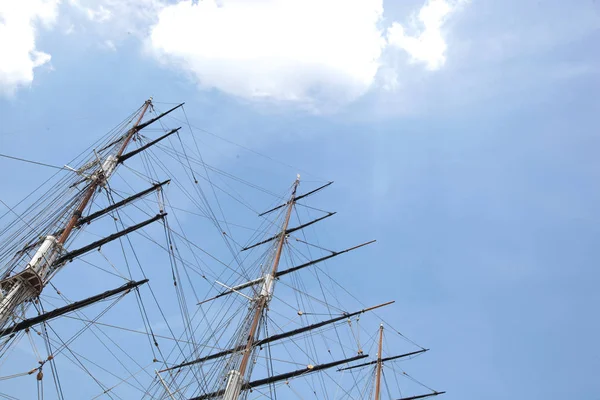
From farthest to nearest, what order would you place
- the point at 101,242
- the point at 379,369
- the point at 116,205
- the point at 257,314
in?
the point at 379,369 < the point at 257,314 < the point at 116,205 < the point at 101,242

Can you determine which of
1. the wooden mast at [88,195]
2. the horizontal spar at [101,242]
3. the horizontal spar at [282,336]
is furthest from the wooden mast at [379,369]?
the wooden mast at [88,195]

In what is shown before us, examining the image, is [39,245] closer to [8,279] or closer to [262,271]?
[8,279]

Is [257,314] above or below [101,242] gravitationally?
above

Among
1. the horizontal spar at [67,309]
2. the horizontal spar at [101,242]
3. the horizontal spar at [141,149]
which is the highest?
the horizontal spar at [141,149]

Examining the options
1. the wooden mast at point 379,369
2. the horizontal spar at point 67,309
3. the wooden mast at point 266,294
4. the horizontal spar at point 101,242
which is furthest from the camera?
the wooden mast at point 379,369

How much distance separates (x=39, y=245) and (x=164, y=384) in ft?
25.5

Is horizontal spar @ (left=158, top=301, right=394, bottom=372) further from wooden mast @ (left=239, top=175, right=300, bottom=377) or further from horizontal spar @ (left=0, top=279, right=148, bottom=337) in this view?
horizontal spar @ (left=0, top=279, right=148, bottom=337)

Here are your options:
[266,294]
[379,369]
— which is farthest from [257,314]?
[379,369]

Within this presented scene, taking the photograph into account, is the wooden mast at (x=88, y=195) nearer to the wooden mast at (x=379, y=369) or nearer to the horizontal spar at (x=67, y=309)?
the horizontal spar at (x=67, y=309)

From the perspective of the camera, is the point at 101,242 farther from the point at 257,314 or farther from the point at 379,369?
the point at 379,369

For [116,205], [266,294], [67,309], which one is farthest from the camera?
[266,294]

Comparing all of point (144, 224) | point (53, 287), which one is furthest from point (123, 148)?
point (53, 287)

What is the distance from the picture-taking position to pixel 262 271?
3044 cm

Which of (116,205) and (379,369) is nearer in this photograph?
(116,205)
